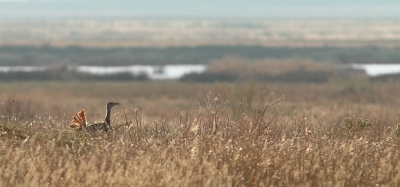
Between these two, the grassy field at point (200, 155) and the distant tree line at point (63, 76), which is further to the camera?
the distant tree line at point (63, 76)

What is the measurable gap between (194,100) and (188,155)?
26.1 m

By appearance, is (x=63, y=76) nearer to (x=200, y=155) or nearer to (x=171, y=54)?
(x=171, y=54)

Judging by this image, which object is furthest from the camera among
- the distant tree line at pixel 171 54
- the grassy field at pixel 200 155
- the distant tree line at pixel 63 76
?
the distant tree line at pixel 171 54

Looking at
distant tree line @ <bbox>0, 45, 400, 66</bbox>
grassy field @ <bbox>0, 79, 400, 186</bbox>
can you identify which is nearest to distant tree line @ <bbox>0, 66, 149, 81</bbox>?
distant tree line @ <bbox>0, 45, 400, 66</bbox>

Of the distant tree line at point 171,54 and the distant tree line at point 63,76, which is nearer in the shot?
the distant tree line at point 63,76

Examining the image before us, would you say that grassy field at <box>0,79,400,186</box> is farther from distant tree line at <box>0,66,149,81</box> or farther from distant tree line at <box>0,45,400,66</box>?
distant tree line at <box>0,45,400,66</box>

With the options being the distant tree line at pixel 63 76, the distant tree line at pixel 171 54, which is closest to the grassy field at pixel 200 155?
the distant tree line at pixel 63 76

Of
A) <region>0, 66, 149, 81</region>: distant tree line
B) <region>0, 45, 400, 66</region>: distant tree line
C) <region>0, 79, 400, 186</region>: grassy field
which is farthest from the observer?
<region>0, 45, 400, 66</region>: distant tree line

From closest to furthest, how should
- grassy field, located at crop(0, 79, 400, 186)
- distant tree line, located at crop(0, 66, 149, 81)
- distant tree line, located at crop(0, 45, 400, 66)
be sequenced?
grassy field, located at crop(0, 79, 400, 186)
distant tree line, located at crop(0, 66, 149, 81)
distant tree line, located at crop(0, 45, 400, 66)

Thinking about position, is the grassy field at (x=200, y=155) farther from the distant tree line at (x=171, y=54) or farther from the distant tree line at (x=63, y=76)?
the distant tree line at (x=171, y=54)

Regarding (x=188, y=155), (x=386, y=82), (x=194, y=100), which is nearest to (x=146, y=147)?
(x=188, y=155)

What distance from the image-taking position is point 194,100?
119 ft

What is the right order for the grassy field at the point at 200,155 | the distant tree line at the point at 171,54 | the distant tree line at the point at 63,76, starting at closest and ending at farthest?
the grassy field at the point at 200,155 < the distant tree line at the point at 63,76 < the distant tree line at the point at 171,54

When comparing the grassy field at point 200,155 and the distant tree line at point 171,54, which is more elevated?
the distant tree line at point 171,54
